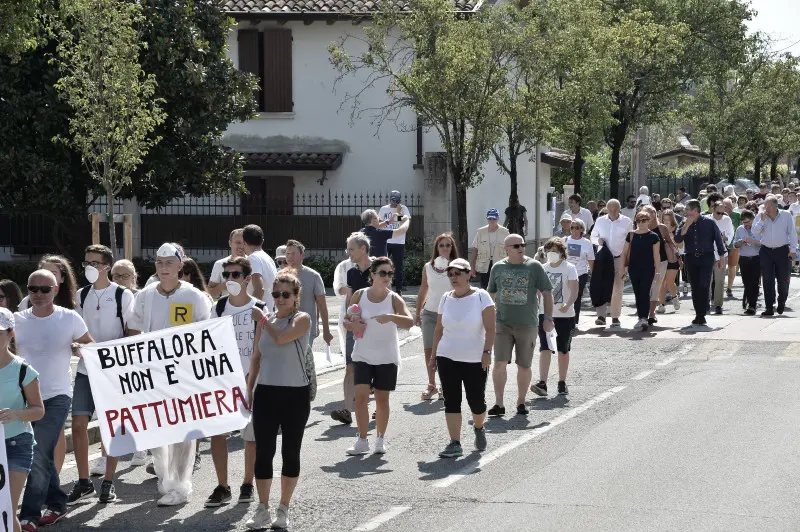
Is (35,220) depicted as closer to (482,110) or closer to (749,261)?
(482,110)

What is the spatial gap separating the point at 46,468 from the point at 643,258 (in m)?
12.1

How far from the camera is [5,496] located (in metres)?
7.49

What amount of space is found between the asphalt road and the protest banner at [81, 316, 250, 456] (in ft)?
1.84

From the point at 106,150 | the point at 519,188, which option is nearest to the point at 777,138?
the point at 519,188

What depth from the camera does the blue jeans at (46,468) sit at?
336 inches

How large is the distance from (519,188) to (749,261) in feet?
51.4

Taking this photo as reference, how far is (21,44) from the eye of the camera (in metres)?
14.1

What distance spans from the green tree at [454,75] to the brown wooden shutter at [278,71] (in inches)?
176

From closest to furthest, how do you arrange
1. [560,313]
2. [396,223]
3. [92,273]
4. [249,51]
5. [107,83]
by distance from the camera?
1. [92,273]
2. [560,313]
3. [107,83]
4. [396,223]
5. [249,51]

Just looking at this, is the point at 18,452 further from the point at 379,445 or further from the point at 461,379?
the point at 461,379

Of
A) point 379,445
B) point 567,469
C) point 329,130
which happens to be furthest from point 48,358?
point 329,130

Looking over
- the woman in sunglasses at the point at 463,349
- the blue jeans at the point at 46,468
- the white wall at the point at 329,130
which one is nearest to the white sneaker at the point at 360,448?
the woman in sunglasses at the point at 463,349

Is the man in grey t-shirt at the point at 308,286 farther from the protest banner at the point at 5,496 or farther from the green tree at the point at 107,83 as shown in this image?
the protest banner at the point at 5,496

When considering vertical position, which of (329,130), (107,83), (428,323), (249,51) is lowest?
(428,323)
